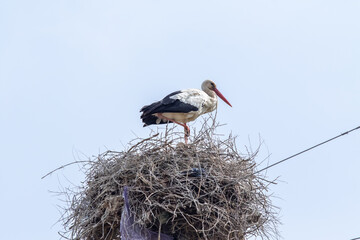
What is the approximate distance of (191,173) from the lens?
677cm

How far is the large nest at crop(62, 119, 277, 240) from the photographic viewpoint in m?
6.58

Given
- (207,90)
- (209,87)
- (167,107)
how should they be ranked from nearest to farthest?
(167,107) < (207,90) < (209,87)

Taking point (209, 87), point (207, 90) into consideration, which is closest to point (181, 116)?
point (207, 90)

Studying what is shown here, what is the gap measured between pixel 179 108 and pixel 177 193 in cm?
245

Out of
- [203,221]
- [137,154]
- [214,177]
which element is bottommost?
[203,221]

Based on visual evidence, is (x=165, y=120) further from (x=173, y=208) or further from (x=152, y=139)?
(x=173, y=208)

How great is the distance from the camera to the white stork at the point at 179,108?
888 cm

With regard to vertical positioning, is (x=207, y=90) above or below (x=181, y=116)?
above

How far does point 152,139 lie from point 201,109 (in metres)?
2.22

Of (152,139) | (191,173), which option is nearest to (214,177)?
(191,173)

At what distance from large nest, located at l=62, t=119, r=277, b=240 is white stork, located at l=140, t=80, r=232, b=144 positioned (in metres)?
1.64

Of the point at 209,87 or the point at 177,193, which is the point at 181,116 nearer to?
the point at 209,87

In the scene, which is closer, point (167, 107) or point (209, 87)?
point (167, 107)

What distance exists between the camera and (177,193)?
260 inches
